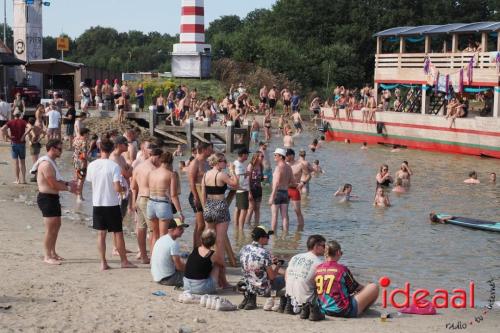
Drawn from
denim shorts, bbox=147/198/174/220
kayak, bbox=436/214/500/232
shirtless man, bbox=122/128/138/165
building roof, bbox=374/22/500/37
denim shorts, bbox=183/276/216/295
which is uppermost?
building roof, bbox=374/22/500/37

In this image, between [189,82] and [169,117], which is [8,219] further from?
[189,82]

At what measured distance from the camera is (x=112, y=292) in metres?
10.0

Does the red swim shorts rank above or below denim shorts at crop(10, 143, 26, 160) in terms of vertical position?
below

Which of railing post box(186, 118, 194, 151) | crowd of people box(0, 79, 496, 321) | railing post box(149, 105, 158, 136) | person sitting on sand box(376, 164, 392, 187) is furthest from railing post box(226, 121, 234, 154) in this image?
crowd of people box(0, 79, 496, 321)

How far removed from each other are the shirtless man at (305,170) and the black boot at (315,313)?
986 cm

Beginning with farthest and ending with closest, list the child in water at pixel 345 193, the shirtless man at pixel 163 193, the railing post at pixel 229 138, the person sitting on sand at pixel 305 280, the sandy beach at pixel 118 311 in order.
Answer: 1. the railing post at pixel 229 138
2. the child in water at pixel 345 193
3. the shirtless man at pixel 163 193
4. the person sitting on sand at pixel 305 280
5. the sandy beach at pixel 118 311

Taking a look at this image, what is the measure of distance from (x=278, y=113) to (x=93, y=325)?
38.3m

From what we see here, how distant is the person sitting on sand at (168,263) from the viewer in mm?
10492

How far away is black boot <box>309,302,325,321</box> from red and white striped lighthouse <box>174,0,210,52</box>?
37072 millimetres

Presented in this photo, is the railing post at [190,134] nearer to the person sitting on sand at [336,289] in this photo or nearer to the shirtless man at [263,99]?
the shirtless man at [263,99]

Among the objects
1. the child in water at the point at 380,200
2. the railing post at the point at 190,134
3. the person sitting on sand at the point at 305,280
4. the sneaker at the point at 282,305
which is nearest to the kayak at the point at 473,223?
the child in water at the point at 380,200

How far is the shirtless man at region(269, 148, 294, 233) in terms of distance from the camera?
594 inches

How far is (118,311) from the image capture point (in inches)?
366

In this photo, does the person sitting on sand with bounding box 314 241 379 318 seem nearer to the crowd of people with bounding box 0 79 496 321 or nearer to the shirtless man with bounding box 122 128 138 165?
the crowd of people with bounding box 0 79 496 321
